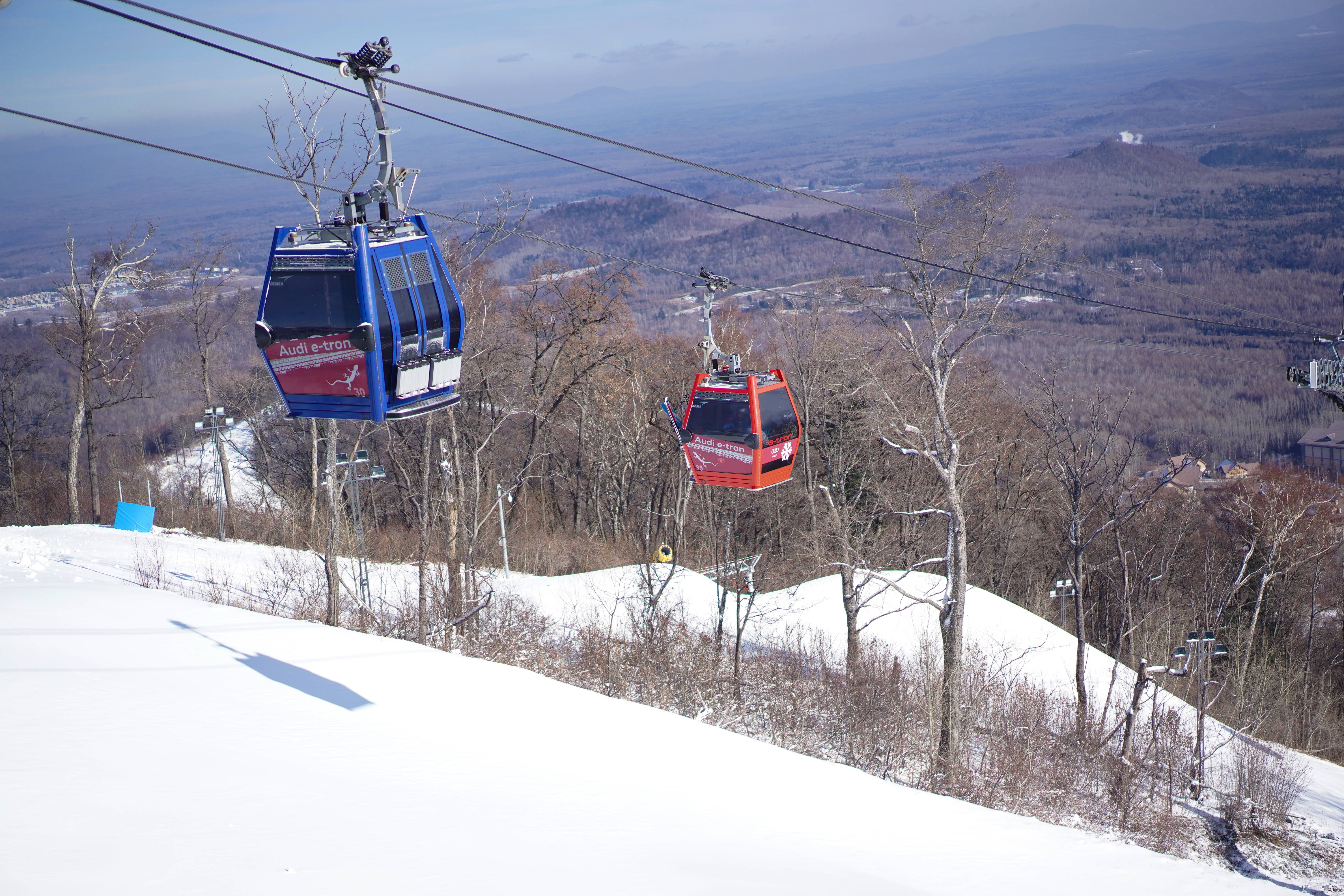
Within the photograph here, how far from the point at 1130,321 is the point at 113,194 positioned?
189 m

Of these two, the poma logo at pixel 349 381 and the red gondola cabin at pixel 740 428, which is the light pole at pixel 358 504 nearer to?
the red gondola cabin at pixel 740 428

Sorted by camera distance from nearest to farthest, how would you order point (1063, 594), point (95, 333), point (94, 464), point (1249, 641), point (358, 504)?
point (358, 504) → point (1249, 641) → point (1063, 594) → point (95, 333) → point (94, 464)

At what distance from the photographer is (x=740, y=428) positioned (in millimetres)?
12523

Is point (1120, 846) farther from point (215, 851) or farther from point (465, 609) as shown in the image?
point (465, 609)

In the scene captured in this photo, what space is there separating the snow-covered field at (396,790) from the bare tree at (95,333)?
62.7 feet

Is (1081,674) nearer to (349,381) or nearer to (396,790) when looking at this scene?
(396,790)

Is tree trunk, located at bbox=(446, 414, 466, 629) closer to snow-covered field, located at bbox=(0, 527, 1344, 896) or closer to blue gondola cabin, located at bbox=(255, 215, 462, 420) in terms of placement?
snow-covered field, located at bbox=(0, 527, 1344, 896)

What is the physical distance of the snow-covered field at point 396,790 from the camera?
6.84m

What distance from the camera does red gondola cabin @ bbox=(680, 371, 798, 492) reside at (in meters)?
12.5

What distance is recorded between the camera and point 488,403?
3428 cm

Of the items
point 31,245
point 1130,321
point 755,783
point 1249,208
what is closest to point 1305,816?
point 755,783

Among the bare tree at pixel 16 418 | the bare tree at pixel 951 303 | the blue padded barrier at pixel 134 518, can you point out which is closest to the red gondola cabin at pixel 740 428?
the bare tree at pixel 951 303

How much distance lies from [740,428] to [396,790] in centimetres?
612

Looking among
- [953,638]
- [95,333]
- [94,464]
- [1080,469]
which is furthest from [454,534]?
[94,464]
